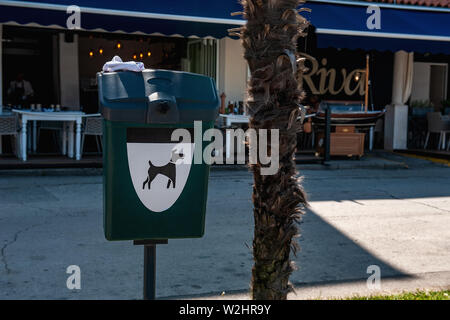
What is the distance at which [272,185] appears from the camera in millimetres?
2979

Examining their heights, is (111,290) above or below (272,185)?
below

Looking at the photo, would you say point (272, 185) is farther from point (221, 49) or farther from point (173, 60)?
point (173, 60)

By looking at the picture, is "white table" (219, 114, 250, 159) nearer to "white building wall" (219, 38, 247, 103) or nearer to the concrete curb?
"white building wall" (219, 38, 247, 103)

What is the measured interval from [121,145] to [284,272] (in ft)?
3.65

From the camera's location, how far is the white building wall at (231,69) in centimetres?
1329

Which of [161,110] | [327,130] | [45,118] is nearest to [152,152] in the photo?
[161,110]

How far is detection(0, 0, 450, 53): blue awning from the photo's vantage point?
1009 centimetres

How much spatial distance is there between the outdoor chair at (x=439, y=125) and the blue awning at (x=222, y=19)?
2.35 m

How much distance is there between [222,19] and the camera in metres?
11.0

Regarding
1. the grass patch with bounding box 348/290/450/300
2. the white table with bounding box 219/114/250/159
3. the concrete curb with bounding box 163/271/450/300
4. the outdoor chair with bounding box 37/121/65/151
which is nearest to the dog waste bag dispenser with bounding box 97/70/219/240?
the concrete curb with bounding box 163/271/450/300

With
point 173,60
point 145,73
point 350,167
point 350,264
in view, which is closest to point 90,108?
point 173,60

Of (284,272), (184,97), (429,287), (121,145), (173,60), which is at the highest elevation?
A: (173,60)

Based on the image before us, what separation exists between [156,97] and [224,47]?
10.3 metres

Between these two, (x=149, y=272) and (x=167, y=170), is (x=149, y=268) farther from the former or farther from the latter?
(x=167, y=170)
